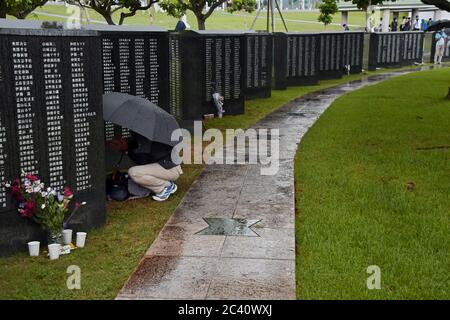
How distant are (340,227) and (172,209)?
2146 mm

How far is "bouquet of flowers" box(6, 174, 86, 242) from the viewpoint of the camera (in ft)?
18.9

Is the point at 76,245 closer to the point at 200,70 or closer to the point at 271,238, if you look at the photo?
the point at 271,238

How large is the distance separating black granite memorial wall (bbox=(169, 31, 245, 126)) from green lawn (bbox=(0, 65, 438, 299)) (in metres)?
4.29

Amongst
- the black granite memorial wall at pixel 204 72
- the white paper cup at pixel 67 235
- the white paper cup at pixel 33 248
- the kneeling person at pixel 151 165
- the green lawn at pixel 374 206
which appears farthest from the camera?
the black granite memorial wall at pixel 204 72

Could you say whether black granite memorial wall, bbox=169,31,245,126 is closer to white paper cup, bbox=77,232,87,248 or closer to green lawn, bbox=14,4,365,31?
white paper cup, bbox=77,232,87,248

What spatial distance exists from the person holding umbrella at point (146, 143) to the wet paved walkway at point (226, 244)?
429 mm

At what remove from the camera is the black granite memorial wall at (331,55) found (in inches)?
875

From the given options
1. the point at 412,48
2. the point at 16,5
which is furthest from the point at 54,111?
the point at 412,48

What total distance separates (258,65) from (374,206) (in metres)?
10.4

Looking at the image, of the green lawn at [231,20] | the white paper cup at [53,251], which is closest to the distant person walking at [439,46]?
the green lawn at [231,20]

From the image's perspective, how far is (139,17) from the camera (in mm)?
61750

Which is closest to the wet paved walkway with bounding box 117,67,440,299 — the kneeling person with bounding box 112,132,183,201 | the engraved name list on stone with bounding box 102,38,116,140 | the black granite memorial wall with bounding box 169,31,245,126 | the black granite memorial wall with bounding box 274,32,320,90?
the kneeling person with bounding box 112,132,183,201

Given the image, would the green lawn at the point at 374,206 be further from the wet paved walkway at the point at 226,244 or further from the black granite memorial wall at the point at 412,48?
the black granite memorial wall at the point at 412,48

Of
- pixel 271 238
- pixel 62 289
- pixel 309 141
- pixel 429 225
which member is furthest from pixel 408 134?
pixel 62 289
